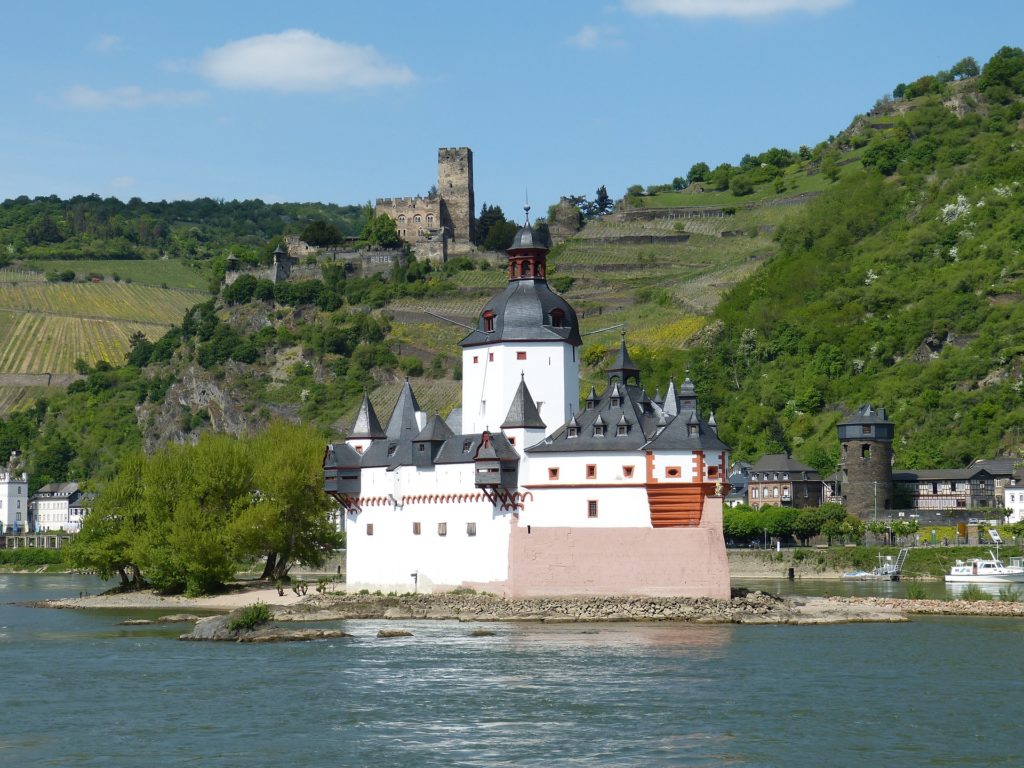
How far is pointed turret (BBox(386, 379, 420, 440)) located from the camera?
213 feet

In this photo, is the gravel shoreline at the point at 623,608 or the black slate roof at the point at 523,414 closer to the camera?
the gravel shoreline at the point at 623,608

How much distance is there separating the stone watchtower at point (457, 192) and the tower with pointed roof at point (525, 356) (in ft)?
311

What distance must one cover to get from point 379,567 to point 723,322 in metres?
70.6

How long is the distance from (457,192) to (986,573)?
8713cm

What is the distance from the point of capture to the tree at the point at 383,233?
15638 centimetres

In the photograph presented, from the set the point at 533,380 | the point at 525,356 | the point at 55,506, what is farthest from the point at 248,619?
the point at 55,506

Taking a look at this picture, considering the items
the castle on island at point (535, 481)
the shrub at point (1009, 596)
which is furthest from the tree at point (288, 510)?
the shrub at point (1009, 596)

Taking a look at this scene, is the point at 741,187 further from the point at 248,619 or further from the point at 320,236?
the point at 248,619

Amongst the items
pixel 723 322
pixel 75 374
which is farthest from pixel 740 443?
pixel 75 374

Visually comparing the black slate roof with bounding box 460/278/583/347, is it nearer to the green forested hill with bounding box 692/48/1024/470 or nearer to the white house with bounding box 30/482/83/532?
the green forested hill with bounding box 692/48/1024/470

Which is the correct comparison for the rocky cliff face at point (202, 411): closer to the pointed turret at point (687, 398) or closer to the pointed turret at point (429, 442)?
the pointed turret at point (429, 442)

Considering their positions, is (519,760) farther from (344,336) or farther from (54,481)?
(54,481)

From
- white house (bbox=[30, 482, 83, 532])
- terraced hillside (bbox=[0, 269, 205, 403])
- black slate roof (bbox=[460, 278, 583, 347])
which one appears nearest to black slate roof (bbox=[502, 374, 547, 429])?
black slate roof (bbox=[460, 278, 583, 347])

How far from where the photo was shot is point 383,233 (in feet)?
514
